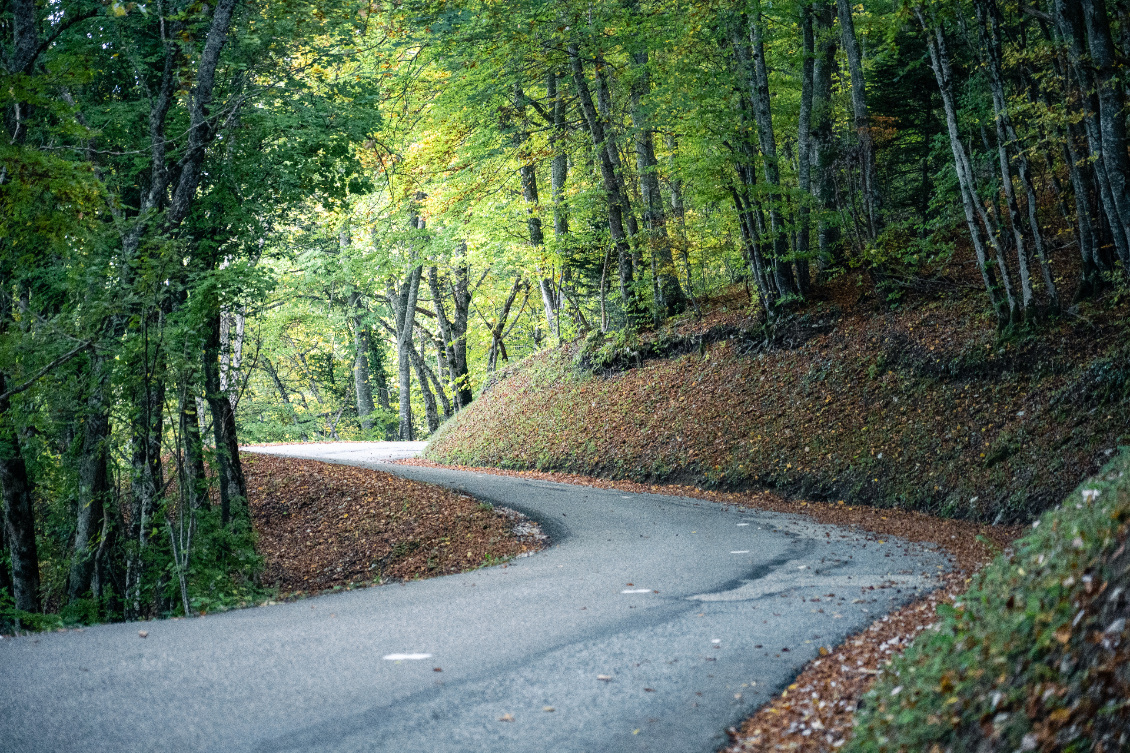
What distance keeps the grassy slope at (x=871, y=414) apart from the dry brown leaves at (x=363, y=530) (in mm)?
4974

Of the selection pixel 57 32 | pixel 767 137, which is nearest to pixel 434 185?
pixel 767 137

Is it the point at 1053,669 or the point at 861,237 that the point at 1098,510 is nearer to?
the point at 1053,669

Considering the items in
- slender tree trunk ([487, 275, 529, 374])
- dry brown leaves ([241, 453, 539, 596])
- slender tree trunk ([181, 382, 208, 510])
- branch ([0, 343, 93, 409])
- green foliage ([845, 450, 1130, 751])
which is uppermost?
slender tree trunk ([487, 275, 529, 374])

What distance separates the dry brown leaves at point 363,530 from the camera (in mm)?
10922

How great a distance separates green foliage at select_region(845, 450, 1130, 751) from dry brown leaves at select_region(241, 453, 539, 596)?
6.89m

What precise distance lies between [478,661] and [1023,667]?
3.17 meters

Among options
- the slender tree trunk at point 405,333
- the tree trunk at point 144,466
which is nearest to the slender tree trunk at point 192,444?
the tree trunk at point 144,466

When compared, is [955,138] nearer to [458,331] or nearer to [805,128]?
[805,128]

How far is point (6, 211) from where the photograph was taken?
26.9 ft

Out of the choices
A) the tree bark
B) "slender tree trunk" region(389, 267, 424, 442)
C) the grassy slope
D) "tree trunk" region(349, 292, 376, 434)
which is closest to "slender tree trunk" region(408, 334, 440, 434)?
"slender tree trunk" region(389, 267, 424, 442)

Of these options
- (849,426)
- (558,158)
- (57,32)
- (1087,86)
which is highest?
(558,158)

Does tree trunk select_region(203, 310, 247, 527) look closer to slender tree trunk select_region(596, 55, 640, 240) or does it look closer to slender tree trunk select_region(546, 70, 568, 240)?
slender tree trunk select_region(546, 70, 568, 240)

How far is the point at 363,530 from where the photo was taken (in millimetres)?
12680

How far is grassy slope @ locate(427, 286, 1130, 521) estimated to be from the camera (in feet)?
35.1
